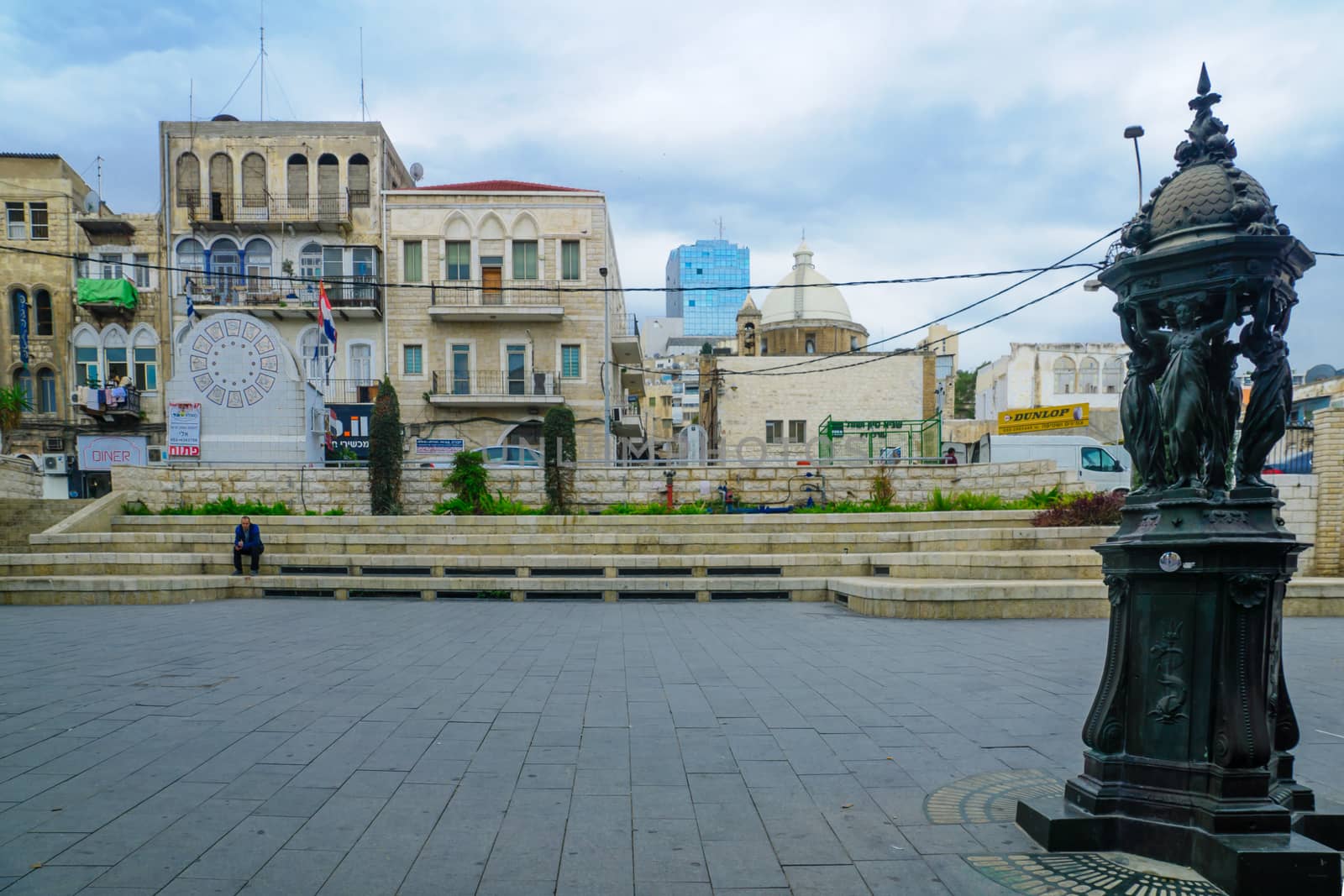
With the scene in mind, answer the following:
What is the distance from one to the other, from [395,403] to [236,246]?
18288 mm

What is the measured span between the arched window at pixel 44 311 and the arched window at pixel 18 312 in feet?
1.23

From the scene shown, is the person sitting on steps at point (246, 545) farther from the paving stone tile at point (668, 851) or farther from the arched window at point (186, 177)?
the arched window at point (186, 177)

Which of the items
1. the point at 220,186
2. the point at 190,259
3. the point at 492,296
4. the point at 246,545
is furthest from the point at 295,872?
the point at 220,186

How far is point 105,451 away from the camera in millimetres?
30672

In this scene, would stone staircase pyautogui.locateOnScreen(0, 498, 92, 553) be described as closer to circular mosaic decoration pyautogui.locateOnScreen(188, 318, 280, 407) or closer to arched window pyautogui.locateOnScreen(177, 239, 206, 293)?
circular mosaic decoration pyautogui.locateOnScreen(188, 318, 280, 407)

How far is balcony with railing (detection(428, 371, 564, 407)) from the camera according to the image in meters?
30.9

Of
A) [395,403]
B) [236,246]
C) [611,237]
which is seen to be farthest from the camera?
[611,237]

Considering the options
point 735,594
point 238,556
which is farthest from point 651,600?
point 238,556

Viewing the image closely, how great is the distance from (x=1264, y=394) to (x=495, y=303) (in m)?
30.6

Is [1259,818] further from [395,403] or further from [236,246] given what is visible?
[236,246]

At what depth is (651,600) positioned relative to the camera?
44.1 feet

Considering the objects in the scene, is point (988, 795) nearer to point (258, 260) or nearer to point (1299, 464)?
point (1299, 464)

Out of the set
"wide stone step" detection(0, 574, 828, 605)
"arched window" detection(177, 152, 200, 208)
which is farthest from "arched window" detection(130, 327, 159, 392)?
"wide stone step" detection(0, 574, 828, 605)

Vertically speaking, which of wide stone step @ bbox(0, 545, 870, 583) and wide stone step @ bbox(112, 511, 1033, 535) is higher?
wide stone step @ bbox(112, 511, 1033, 535)
